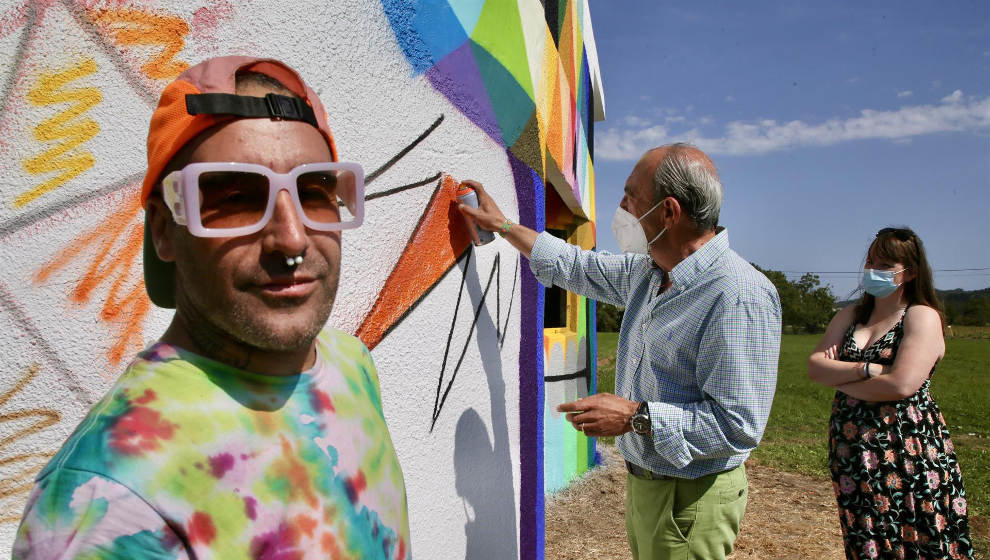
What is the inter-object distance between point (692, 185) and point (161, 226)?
6.09ft

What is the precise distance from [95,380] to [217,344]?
17.2 inches

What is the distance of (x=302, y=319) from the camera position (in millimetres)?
1094

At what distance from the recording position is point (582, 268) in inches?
115

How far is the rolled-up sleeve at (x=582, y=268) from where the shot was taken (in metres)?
2.86

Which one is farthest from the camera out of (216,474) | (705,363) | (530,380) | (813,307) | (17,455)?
(813,307)

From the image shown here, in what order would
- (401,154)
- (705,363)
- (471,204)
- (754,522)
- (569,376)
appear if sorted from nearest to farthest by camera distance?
1. (401,154)
2. (705,363)
3. (471,204)
4. (754,522)
5. (569,376)

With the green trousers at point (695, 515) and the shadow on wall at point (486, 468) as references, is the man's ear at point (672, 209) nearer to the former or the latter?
the shadow on wall at point (486, 468)

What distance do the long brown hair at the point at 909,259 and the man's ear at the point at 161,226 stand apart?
351 cm

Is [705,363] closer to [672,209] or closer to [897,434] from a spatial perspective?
[672,209]

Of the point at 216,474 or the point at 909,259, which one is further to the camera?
the point at 909,259

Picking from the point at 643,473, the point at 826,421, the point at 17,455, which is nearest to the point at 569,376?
the point at 643,473

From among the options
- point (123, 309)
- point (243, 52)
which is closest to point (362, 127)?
point (243, 52)

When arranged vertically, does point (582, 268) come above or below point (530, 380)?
above

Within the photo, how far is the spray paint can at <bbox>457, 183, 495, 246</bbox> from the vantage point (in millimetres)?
2602
